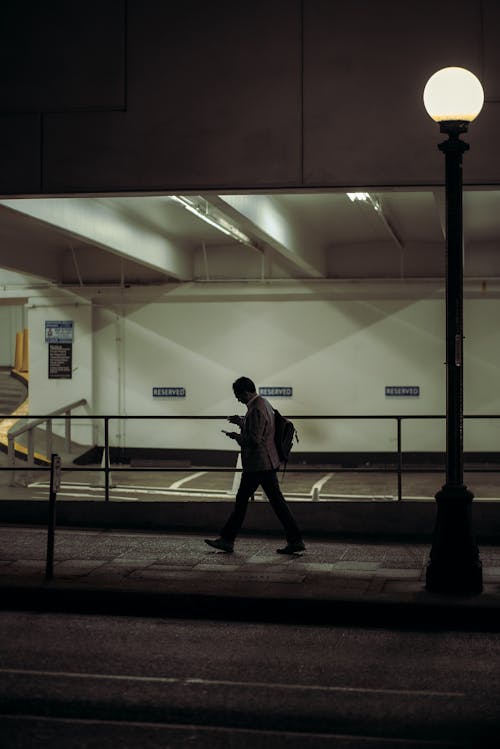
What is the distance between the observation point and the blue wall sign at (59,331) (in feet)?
67.7

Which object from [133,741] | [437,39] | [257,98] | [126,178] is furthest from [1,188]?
[133,741]

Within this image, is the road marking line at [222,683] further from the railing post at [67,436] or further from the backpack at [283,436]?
the railing post at [67,436]

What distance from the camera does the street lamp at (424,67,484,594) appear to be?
8188 mm

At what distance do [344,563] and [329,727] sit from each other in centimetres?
451

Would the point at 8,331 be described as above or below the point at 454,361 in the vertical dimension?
above

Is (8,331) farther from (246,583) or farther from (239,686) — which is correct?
(239,686)

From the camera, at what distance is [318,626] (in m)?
7.81

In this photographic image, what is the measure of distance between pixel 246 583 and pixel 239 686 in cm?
263

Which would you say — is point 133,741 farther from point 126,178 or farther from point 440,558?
point 126,178

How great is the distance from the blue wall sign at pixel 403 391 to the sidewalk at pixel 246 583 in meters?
8.71

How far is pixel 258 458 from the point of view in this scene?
9.96 meters

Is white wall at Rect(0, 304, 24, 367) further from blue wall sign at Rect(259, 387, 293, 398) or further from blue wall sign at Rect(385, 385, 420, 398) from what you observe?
blue wall sign at Rect(385, 385, 420, 398)

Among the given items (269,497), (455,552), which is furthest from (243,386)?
(455,552)

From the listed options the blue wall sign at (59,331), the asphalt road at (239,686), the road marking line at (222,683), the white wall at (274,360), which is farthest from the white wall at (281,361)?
the road marking line at (222,683)
